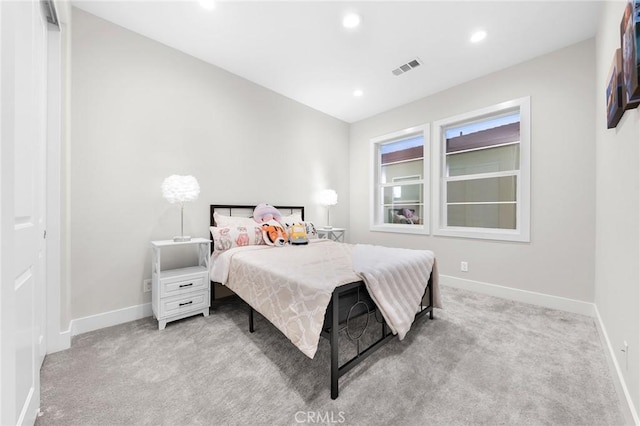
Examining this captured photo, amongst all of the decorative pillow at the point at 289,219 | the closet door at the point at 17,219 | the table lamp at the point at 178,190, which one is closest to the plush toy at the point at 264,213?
the decorative pillow at the point at 289,219

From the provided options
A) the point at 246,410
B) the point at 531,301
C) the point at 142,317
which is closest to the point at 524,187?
the point at 531,301

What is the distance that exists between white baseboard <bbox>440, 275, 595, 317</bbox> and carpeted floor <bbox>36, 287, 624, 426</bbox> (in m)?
0.39

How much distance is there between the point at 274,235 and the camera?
2.86 meters

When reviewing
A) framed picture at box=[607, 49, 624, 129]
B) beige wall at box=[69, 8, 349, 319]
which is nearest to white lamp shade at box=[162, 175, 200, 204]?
beige wall at box=[69, 8, 349, 319]

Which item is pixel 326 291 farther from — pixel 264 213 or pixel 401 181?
pixel 401 181

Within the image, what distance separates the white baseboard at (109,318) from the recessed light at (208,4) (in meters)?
2.84

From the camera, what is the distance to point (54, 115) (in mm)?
1801

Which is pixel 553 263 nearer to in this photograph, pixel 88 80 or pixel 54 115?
pixel 54 115

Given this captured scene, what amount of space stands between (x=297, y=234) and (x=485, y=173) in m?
2.63

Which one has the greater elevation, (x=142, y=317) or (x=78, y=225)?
→ (x=78, y=225)

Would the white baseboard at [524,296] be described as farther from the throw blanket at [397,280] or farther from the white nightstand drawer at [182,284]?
the white nightstand drawer at [182,284]

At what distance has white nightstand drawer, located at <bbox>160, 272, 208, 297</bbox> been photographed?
7.24 ft

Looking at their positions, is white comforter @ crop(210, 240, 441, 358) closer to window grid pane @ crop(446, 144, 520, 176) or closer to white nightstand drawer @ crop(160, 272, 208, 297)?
white nightstand drawer @ crop(160, 272, 208, 297)

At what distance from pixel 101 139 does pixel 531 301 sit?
4755mm
